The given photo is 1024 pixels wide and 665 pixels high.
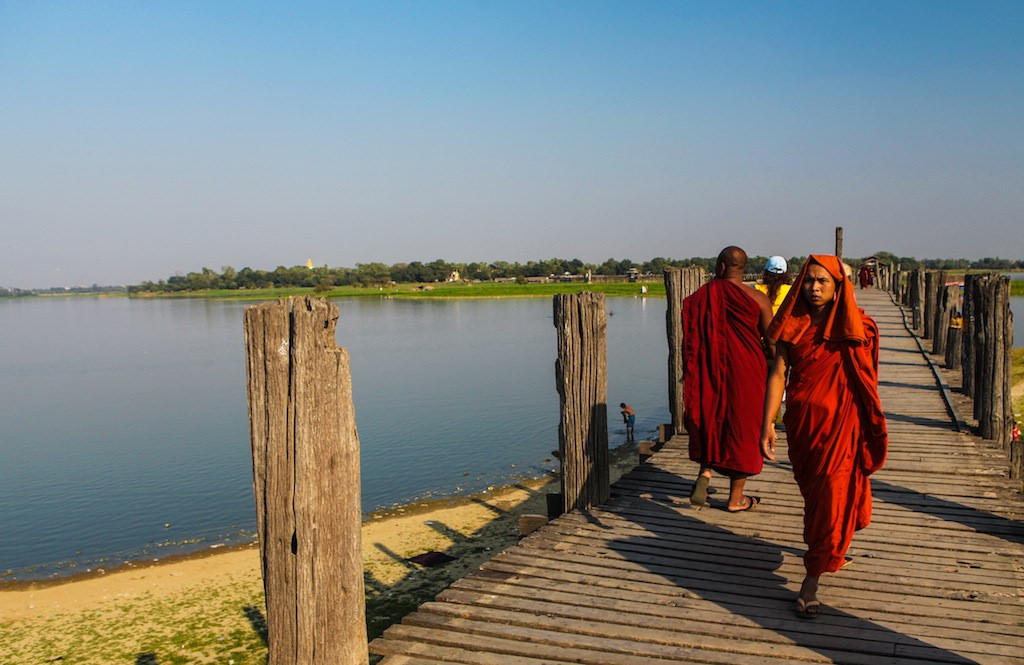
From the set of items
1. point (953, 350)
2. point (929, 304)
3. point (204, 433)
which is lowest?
point (204, 433)

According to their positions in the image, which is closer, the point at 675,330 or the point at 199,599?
the point at 675,330

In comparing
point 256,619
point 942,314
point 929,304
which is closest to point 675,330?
point 256,619

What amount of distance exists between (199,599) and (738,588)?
6622 mm

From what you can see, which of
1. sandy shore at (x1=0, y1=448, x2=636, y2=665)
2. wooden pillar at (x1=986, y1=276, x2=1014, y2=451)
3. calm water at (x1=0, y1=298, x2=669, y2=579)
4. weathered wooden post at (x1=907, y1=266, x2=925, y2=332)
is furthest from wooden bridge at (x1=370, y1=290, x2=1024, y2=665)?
weathered wooden post at (x1=907, y1=266, x2=925, y2=332)

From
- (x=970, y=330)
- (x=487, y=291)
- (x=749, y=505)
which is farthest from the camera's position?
(x=487, y=291)

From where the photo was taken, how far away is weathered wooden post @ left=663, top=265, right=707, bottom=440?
7512mm

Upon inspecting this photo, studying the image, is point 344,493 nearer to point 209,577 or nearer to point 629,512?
point 629,512

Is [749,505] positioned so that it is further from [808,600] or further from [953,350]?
[953,350]

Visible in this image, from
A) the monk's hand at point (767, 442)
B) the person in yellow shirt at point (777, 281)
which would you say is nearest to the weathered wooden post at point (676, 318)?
the person in yellow shirt at point (777, 281)

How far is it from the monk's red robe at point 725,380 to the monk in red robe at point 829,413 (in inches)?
48.7

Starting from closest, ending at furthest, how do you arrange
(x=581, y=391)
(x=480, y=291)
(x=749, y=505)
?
(x=749, y=505), (x=581, y=391), (x=480, y=291)

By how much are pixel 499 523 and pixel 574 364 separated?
18.6 ft

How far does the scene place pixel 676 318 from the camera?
24.9 feet

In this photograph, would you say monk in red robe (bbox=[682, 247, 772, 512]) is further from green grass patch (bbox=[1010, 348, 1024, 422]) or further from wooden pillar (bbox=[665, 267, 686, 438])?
green grass patch (bbox=[1010, 348, 1024, 422])
